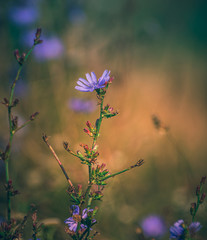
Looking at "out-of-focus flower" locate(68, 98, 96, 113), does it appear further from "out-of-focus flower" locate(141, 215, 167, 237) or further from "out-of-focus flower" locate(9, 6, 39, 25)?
→ "out-of-focus flower" locate(9, 6, 39, 25)

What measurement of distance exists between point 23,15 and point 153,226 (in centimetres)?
312

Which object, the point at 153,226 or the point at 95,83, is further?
the point at 153,226

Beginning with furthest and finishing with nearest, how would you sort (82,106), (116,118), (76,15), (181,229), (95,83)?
(76,15), (116,118), (82,106), (95,83), (181,229)

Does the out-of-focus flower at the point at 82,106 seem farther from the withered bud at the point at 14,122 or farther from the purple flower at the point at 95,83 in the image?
the withered bud at the point at 14,122

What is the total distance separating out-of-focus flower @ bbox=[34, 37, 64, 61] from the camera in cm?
351

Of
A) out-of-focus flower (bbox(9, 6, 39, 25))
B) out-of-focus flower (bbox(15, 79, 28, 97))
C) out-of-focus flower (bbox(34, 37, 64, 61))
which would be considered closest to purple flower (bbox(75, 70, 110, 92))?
out-of-focus flower (bbox(15, 79, 28, 97))

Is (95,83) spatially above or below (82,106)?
below

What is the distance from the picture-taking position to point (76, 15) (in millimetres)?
3564

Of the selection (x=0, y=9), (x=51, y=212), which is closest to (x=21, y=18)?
(x=0, y=9)

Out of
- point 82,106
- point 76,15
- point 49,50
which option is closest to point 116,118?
point 82,106

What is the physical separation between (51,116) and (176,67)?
211cm

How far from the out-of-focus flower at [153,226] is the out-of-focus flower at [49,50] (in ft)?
7.41

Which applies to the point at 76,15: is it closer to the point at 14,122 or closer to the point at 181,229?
the point at 14,122

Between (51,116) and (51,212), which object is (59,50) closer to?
(51,116)
